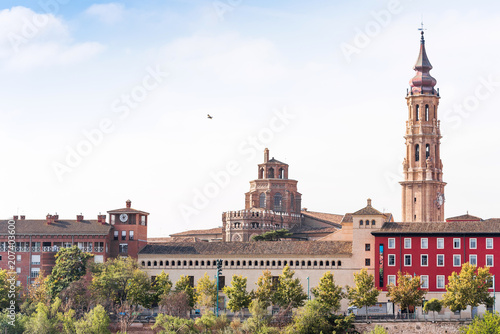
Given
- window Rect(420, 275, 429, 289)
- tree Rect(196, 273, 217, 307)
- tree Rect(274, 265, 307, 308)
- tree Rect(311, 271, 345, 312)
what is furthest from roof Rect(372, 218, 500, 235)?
tree Rect(196, 273, 217, 307)

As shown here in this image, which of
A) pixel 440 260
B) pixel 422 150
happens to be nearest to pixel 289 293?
pixel 440 260

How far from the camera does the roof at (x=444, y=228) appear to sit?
371 feet

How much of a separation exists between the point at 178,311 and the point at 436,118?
2291 inches

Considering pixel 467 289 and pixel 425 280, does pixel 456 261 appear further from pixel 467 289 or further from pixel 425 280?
pixel 467 289

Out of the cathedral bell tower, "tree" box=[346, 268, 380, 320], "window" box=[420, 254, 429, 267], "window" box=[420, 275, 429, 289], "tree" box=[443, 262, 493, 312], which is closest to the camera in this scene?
"tree" box=[443, 262, 493, 312]

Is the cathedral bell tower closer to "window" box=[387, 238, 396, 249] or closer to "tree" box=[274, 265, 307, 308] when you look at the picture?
"window" box=[387, 238, 396, 249]

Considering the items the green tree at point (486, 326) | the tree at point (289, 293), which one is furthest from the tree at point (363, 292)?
the green tree at point (486, 326)

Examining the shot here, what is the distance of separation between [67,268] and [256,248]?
20.8 metres

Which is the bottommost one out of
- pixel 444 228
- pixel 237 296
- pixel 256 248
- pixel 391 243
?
pixel 237 296

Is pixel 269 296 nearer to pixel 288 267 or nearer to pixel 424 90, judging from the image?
pixel 288 267

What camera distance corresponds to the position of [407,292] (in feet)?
350

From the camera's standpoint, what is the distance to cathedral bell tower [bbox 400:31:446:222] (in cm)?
14762

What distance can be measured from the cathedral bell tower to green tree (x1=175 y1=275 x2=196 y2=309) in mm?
43626

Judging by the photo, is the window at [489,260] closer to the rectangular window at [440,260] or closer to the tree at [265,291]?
the rectangular window at [440,260]
